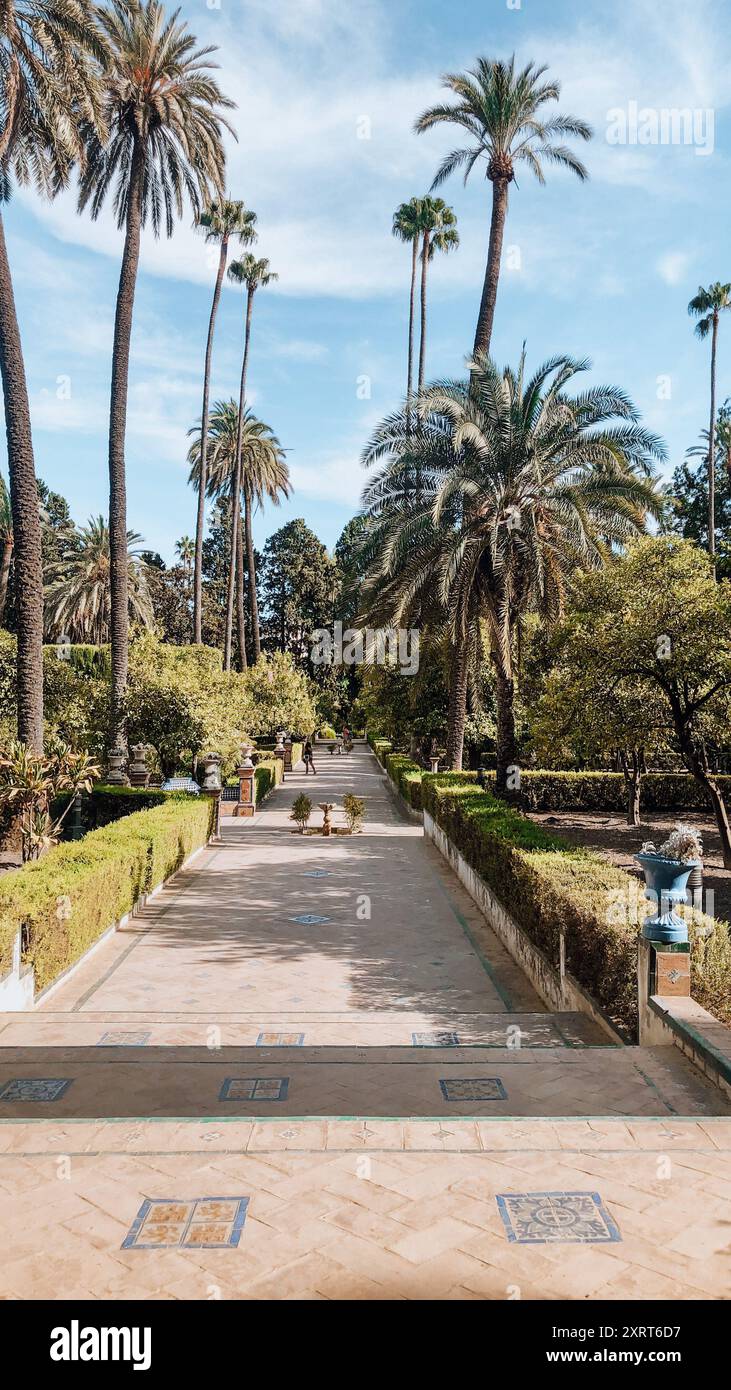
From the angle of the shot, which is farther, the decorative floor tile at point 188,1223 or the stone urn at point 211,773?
the stone urn at point 211,773

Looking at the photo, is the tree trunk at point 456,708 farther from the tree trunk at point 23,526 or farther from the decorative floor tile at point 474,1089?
the decorative floor tile at point 474,1089

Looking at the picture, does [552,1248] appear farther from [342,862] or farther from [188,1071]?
[342,862]

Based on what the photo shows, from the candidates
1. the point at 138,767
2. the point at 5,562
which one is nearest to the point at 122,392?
the point at 138,767

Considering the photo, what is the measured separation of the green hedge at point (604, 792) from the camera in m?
30.1

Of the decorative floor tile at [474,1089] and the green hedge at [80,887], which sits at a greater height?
the green hedge at [80,887]

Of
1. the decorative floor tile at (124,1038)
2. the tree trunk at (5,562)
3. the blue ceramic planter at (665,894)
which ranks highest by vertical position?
the tree trunk at (5,562)

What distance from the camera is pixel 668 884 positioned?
25.8ft

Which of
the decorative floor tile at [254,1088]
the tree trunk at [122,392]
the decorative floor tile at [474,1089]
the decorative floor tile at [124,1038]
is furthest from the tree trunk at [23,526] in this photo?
the decorative floor tile at [474,1089]

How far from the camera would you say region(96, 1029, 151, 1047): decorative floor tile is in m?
7.69

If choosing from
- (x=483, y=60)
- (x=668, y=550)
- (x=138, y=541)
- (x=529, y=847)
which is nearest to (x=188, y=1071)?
(x=529, y=847)

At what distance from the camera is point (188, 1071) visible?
262 inches

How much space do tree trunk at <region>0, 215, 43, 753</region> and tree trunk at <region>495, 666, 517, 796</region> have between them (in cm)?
872

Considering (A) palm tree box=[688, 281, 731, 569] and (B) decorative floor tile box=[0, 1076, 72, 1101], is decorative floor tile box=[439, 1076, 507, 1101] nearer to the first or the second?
(B) decorative floor tile box=[0, 1076, 72, 1101]

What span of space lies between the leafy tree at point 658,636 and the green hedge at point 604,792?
48.9ft
